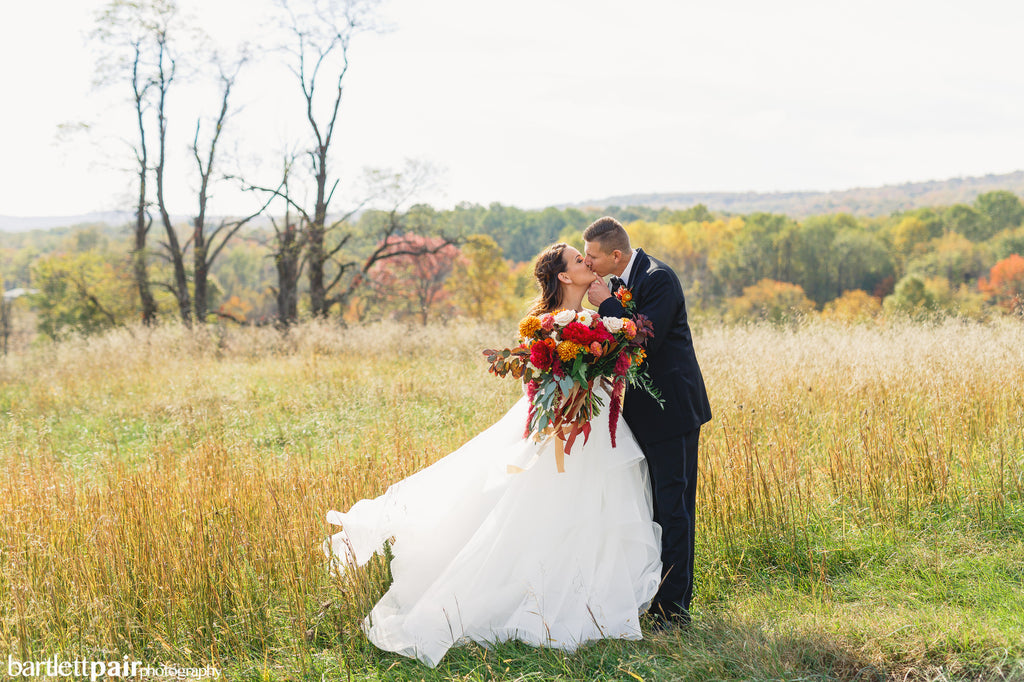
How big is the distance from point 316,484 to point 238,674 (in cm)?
169

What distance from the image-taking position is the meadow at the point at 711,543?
10.0ft

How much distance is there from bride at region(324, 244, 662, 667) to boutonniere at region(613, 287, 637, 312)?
288 mm

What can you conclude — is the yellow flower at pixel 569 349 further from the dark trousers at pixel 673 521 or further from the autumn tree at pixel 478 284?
the autumn tree at pixel 478 284

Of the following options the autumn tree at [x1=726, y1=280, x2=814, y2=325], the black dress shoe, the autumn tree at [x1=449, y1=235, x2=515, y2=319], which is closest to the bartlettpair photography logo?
the black dress shoe

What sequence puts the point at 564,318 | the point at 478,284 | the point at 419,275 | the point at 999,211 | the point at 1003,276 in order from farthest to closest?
the point at 999,211, the point at 1003,276, the point at 478,284, the point at 419,275, the point at 564,318

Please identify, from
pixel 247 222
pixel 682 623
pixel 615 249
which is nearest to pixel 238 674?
pixel 682 623

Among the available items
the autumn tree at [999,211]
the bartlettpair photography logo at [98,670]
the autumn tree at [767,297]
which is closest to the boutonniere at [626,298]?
the bartlettpair photography logo at [98,670]

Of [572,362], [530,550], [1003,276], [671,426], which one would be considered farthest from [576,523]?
[1003,276]

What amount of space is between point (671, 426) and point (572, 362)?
684mm

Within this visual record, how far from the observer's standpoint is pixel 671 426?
3361 mm

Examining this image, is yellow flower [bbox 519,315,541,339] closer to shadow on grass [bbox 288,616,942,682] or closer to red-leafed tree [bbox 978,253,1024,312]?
shadow on grass [bbox 288,616,942,682]

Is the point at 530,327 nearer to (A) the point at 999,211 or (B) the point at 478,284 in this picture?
(B) the point at 478,284

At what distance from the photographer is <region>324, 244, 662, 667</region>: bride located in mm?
3211

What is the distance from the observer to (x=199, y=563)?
3.62 metres
